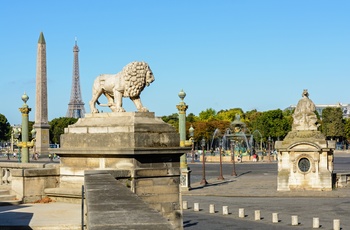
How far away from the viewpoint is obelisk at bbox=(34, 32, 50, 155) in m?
82.4

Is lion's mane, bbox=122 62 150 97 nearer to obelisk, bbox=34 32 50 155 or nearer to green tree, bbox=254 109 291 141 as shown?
obelisk, bbox=34 32 50 155

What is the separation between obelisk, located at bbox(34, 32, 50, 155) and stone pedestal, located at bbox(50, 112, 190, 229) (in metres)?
70.5

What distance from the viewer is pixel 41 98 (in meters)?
84.7

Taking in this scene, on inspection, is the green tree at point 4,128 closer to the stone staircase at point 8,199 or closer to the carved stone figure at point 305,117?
the carved stone figure at point 305,117

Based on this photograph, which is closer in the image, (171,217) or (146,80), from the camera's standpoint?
(171,217)

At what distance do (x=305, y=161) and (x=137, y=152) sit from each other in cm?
2478

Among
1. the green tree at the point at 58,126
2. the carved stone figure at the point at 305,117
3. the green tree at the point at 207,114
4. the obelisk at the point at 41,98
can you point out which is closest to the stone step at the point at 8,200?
the carved stone figure at the point at 305,117

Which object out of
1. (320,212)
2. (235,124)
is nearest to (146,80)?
(320,212)

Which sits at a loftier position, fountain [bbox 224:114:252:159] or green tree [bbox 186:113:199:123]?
green tree [bbox 186:113:199:123]

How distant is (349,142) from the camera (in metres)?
174

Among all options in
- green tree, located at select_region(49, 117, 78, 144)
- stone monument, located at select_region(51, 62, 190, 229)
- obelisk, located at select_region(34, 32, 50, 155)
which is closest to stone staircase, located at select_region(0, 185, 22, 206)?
stone monument, located at select_region(51, 62, 190, 229)

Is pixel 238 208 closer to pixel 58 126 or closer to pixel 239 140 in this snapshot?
pixel 239 140

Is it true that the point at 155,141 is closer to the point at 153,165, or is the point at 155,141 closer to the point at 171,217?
the point at 153,165

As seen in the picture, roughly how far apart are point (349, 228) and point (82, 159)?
1151 cm
